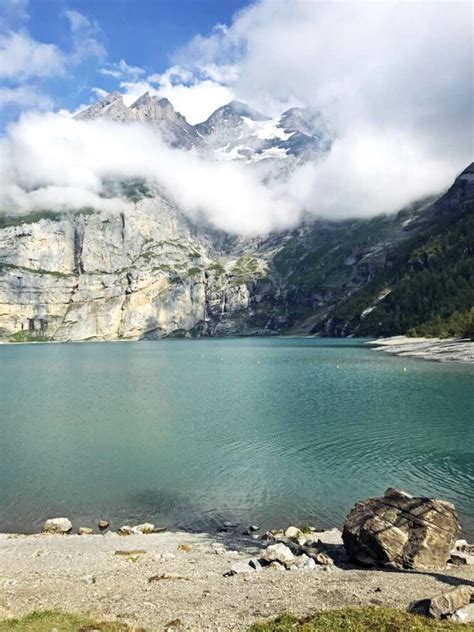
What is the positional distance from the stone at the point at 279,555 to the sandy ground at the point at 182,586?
116 cm

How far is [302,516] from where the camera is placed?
37344 mm

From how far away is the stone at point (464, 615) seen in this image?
16.9 metres

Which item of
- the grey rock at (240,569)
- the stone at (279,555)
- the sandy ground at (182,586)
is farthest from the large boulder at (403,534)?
the grey rock at (240,569)

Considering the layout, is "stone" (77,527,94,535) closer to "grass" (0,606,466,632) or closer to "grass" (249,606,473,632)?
"grass" (0,606,466,632)

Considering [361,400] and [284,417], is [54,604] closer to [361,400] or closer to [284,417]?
[284,417]

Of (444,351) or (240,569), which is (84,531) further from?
(444,351)

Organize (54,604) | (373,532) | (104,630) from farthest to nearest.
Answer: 1. (373,532)
2. (54,604)
3. (104,630)

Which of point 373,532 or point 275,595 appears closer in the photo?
point 275,595

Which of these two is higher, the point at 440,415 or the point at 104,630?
the point at 104,630

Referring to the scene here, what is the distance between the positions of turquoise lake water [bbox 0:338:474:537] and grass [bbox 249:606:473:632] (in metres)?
17.9

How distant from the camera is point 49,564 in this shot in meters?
27.0

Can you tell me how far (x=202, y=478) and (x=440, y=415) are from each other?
137 ft

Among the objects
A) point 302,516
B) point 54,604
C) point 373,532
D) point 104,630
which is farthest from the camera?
point 302,516

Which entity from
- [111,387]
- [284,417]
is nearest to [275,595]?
[284,417]
